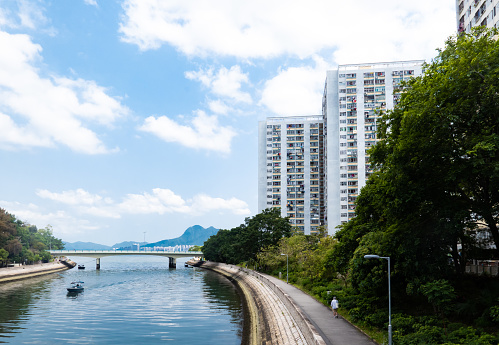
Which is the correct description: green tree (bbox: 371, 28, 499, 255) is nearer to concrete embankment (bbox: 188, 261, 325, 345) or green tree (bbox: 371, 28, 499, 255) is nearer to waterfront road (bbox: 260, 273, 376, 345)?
waterfront road (bbox: 260, 273, 376, 345)

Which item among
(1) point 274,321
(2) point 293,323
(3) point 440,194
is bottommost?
(1) point 274,321

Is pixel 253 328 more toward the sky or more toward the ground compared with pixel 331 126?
more toward the ground

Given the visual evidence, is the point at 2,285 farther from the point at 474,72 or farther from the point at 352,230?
the point at 474,72

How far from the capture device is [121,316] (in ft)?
175

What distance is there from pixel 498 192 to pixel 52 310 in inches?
2176

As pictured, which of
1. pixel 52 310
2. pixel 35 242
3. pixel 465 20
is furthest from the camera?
pixel 35 242

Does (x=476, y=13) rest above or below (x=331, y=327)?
above

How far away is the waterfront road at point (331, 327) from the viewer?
28216mm

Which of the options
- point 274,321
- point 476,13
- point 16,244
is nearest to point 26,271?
point 16,244

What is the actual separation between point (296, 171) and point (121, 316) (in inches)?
4618

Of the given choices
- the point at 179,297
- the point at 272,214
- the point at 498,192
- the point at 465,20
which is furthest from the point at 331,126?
the point at 498,192

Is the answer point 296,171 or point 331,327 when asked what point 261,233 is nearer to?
point 296,171

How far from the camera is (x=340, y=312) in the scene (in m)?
39.0

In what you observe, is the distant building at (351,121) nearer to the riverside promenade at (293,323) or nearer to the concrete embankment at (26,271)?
the riverside promenade at (293,323)
